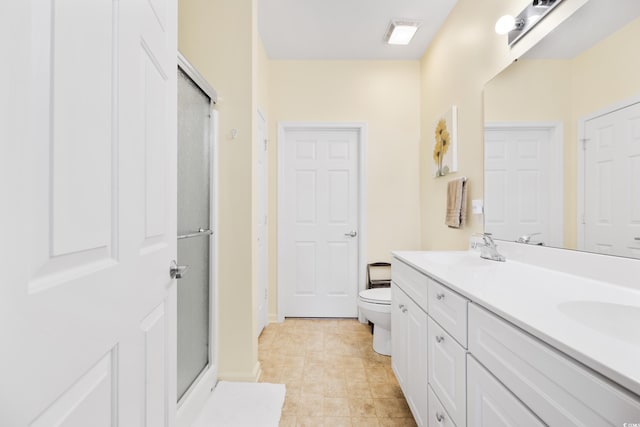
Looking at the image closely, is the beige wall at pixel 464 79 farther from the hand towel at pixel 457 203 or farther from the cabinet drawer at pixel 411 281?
the cabinet drawer at pixel 411 281

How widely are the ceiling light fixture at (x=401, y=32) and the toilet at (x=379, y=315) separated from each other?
221 cm

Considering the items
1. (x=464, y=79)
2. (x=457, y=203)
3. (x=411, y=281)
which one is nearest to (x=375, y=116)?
(x=464, y=79)

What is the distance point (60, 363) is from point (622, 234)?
158 cm

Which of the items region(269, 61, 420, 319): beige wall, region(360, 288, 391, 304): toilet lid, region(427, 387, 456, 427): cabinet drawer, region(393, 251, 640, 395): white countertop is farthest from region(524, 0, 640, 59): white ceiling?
region(360, 288, 391, 304): toilet lid

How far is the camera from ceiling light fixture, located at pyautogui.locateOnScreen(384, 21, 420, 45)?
240 centimetres

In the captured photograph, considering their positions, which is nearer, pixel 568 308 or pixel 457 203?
pixel 568 308

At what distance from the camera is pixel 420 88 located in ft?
9.87

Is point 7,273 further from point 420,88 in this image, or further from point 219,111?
point 420,88

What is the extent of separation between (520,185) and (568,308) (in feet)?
2.82

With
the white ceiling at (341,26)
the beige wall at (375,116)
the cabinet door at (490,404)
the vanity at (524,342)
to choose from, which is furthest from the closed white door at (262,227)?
the cabinet door at (490,404)

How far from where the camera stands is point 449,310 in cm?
110

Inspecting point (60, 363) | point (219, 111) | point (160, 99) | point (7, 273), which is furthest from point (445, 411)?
point (219, 111)

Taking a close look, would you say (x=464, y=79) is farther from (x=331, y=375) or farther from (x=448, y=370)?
(x=331, y=375)

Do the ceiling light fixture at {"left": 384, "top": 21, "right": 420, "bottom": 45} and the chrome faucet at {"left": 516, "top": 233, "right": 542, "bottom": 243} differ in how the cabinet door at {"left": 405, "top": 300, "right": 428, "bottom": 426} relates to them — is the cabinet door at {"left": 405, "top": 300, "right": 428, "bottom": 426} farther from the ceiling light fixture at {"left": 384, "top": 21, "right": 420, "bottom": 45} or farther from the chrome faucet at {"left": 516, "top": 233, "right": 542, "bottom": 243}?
the ceiling light fixture at {"left": 384, "top": 21, "right": 420, "bottom": 45}
